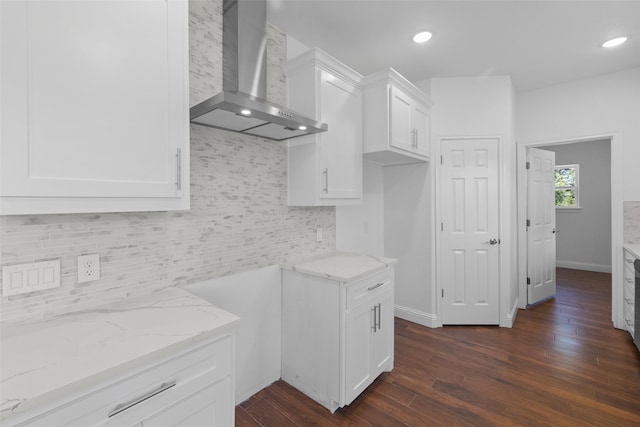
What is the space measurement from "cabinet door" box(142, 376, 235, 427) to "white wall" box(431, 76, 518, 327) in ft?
8.56

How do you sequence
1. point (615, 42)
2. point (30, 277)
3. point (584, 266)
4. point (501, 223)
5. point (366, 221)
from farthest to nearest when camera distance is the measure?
point (584, 266) < point (366, 221) < point (501, 223) < point (615, 42) < point (30, 277)

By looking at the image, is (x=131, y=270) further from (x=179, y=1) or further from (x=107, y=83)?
(x=179, y=1)

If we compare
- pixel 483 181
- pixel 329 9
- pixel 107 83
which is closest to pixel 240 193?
pixel 107 83

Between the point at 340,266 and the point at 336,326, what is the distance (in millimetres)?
414

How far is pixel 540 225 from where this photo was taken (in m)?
3.91

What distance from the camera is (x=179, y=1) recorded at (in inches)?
50.5

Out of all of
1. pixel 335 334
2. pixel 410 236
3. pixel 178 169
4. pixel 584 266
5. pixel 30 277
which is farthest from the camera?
pixel 584 266

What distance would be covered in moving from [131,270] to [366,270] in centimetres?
135

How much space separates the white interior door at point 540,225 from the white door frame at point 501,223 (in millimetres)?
819

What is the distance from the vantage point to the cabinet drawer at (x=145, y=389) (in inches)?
32.1

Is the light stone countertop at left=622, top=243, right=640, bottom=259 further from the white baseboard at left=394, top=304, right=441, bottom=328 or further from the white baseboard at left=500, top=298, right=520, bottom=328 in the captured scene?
the white baseboard at left=394, top=304, right=441, bottom=328

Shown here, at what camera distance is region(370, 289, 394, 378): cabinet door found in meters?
2.11

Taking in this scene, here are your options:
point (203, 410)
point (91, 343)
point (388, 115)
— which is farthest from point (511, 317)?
point (91, 343)

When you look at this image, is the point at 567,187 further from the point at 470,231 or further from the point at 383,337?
the point at 383,337
